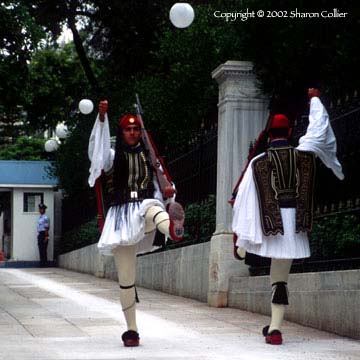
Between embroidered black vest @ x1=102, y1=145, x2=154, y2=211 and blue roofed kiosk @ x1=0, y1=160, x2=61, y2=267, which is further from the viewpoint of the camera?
blue roofed kiosk @ x1=0, y1=160, x2=61, y2=267

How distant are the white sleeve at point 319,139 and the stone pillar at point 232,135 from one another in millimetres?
3788

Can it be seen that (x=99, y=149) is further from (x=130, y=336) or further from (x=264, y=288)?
(x=264, y=288)

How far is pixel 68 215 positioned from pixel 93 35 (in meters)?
5.07

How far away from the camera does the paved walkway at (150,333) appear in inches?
336

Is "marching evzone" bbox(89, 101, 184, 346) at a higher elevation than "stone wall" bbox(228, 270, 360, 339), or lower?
higher

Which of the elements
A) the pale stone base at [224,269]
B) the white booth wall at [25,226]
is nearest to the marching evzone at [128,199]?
the pale stone base at [224,269]

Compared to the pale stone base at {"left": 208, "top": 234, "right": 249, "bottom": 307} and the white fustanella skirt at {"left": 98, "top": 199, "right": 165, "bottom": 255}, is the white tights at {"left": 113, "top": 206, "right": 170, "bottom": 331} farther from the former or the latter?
the pale stone base at {"left": 208, "top": 234, "right": 249, "bottom": 307}

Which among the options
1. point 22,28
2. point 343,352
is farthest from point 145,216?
point 22,28

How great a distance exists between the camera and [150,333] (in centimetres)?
1012

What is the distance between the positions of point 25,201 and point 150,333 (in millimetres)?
27011

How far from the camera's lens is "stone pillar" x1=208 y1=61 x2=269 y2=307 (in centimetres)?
1334

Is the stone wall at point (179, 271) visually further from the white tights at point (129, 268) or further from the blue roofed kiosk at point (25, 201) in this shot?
the blue roofed kiosk at point (25, 201)

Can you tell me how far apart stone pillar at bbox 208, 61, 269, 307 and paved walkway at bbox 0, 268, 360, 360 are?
0.48m

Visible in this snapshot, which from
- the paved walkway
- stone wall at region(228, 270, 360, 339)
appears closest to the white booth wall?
the paved walkway
